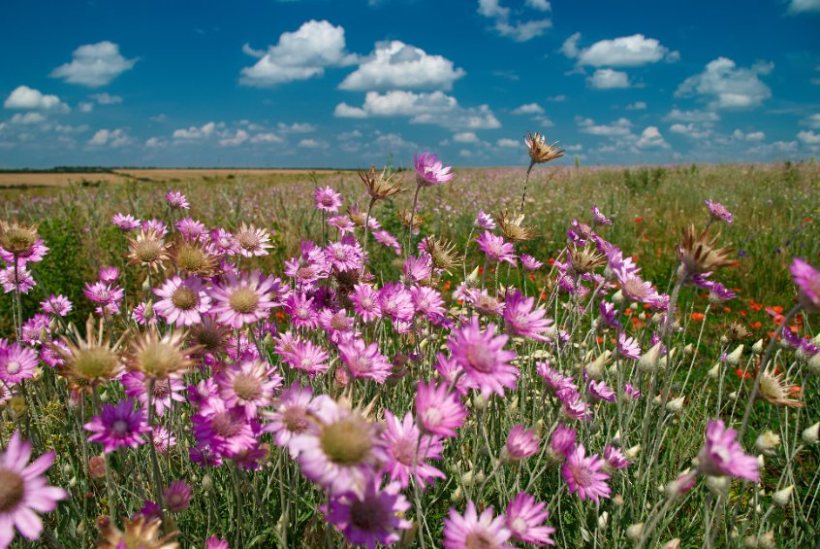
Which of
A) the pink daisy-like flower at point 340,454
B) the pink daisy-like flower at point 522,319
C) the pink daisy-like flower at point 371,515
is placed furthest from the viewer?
the pink daisy-like flower at point 522,319

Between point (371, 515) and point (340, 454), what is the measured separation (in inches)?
8.7

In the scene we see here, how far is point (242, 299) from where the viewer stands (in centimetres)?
158

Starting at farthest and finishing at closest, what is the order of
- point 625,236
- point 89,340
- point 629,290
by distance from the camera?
point 625,236 → point 629,290 → point 89,340

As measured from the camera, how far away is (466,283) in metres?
2.33

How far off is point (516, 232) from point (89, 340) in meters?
1.71

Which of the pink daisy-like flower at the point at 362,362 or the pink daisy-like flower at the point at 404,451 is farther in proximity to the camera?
the pink daisy-like flower at the point at 362,362

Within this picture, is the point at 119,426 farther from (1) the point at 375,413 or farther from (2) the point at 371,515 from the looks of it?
(1) the point at 375,413

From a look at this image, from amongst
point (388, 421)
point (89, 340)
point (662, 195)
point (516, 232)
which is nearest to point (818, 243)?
point (662, 195)

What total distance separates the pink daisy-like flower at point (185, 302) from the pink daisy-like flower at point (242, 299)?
0.14 ft

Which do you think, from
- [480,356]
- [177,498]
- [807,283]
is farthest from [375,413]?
[807,283]

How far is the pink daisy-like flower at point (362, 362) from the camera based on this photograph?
1499 mm

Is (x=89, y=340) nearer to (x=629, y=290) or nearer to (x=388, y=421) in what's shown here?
(x=388, y=421)

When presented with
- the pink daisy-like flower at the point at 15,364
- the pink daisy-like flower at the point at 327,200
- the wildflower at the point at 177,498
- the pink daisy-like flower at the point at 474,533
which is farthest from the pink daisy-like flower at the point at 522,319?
the pink daisy-like flower at the point at 15,364

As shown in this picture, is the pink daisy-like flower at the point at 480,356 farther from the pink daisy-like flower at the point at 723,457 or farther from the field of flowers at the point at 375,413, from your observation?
the pink daisy-like flower at the point at 723,457
